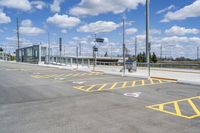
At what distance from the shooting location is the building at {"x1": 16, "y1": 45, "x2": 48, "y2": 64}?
1628 inches

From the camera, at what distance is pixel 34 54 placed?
144 ft

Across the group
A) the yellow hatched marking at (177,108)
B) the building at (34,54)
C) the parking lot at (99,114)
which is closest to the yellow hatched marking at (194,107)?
the parking lot at (99,114)

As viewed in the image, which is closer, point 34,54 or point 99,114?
point 99,114

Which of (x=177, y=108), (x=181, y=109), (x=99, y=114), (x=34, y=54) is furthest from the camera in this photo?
(x=34, y=54)

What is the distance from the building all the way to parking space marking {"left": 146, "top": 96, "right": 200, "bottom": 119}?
35.6m

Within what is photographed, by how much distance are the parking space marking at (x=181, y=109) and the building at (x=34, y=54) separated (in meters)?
35.6

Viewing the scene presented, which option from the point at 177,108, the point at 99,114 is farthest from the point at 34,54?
the point at 177,108

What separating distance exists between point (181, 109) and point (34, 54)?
134 ft

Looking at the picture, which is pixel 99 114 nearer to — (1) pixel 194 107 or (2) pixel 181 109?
(2) pixel 181 109

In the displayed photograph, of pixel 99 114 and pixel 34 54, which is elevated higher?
pixel 34 54

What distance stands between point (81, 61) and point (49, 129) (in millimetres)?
31021

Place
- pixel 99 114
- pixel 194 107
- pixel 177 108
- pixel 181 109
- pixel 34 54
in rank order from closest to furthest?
pixel 99 114 < pixel 181 109 < pixel 177 108 < pixel 194 107 < pixel 34 54

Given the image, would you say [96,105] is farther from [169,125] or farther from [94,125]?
[169,125]

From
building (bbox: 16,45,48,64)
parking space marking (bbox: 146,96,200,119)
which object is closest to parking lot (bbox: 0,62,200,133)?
parking space marking (bbox: 146,96,200,119)
